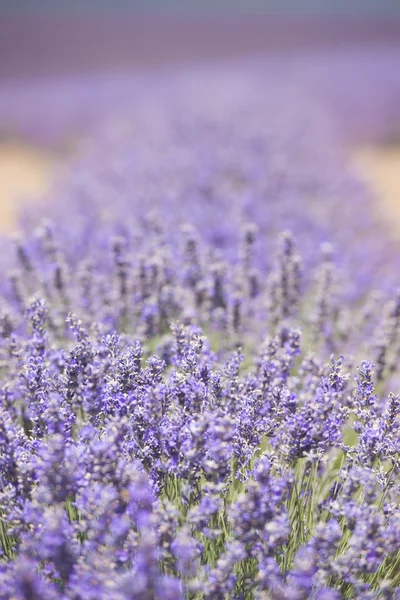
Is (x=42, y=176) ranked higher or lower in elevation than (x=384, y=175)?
lower

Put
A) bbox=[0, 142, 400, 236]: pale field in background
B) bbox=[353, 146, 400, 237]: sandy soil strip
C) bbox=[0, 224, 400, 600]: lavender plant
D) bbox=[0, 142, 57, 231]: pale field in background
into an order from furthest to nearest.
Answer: bbox=[0, 142, 57, 231]: pale field in background < bbox=[0, 142, 400, 236]: pale field in background < bbox=[353, 146, 400, 237]: sandy soil strip < bbox=[0, 224, 400, 600]: lavender plant

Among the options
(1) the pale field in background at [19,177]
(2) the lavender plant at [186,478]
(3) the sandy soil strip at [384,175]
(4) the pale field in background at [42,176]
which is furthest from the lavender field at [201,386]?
(1) the pale field in background at [19,177]

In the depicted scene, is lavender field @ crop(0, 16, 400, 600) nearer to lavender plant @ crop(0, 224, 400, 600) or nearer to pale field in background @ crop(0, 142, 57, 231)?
lavender plant @ crop(0, 224, 400, 600)

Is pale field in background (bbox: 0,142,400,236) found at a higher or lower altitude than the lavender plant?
higher

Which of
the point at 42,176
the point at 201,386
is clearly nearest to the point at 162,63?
the point at 42,176

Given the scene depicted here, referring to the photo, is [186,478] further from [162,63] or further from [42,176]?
[162,63]

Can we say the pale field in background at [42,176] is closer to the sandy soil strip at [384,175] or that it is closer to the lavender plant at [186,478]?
the sandy soil strip at [384,175]

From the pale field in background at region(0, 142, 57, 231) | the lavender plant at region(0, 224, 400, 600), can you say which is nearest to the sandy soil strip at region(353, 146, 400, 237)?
the pale field in background at region(0, 142, 57, 231)
